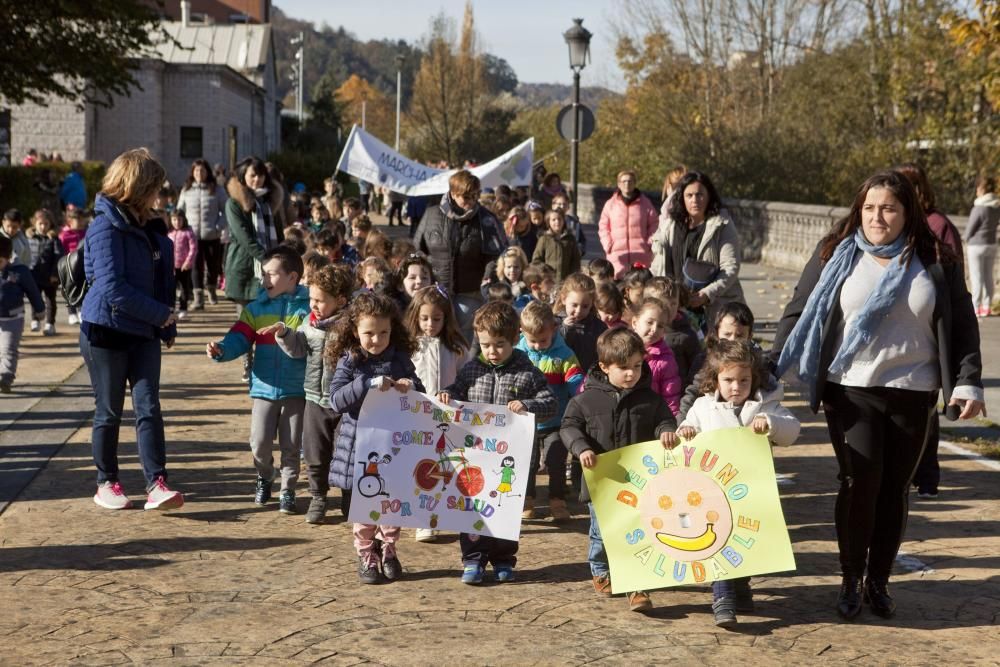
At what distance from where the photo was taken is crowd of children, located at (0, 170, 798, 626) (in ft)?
19.5

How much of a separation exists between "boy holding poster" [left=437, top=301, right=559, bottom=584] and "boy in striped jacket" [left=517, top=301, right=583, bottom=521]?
74 cm

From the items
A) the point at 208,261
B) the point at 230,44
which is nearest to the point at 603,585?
the point at 208,261

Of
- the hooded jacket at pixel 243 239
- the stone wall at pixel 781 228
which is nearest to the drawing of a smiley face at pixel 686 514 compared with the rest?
the hooded jacket at pixel 243 239

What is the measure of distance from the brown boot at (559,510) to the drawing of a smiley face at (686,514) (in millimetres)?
1635

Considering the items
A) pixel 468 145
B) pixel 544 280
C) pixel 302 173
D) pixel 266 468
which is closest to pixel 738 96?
pixel 302 173

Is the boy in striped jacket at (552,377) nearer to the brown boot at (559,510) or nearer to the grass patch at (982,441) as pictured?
the brown boot at (559,510)

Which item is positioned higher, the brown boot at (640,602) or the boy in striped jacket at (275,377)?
the boy in striped jacket at (275,377)

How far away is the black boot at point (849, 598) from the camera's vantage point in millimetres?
5570

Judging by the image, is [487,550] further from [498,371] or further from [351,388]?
[351,388]

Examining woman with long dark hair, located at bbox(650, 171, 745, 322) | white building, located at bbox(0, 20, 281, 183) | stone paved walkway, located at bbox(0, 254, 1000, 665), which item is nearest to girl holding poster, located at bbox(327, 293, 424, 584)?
stone paved walkway, located at bbox(0, 254, 1000, 665)

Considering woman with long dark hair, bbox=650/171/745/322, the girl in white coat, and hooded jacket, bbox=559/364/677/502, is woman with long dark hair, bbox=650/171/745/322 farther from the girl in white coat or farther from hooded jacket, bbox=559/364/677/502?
hooded jacket, bbox=559/364/677/502

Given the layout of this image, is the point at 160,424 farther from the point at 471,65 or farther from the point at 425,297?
the point at 471,65

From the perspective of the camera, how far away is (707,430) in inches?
225

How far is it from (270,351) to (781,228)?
20.7 m
